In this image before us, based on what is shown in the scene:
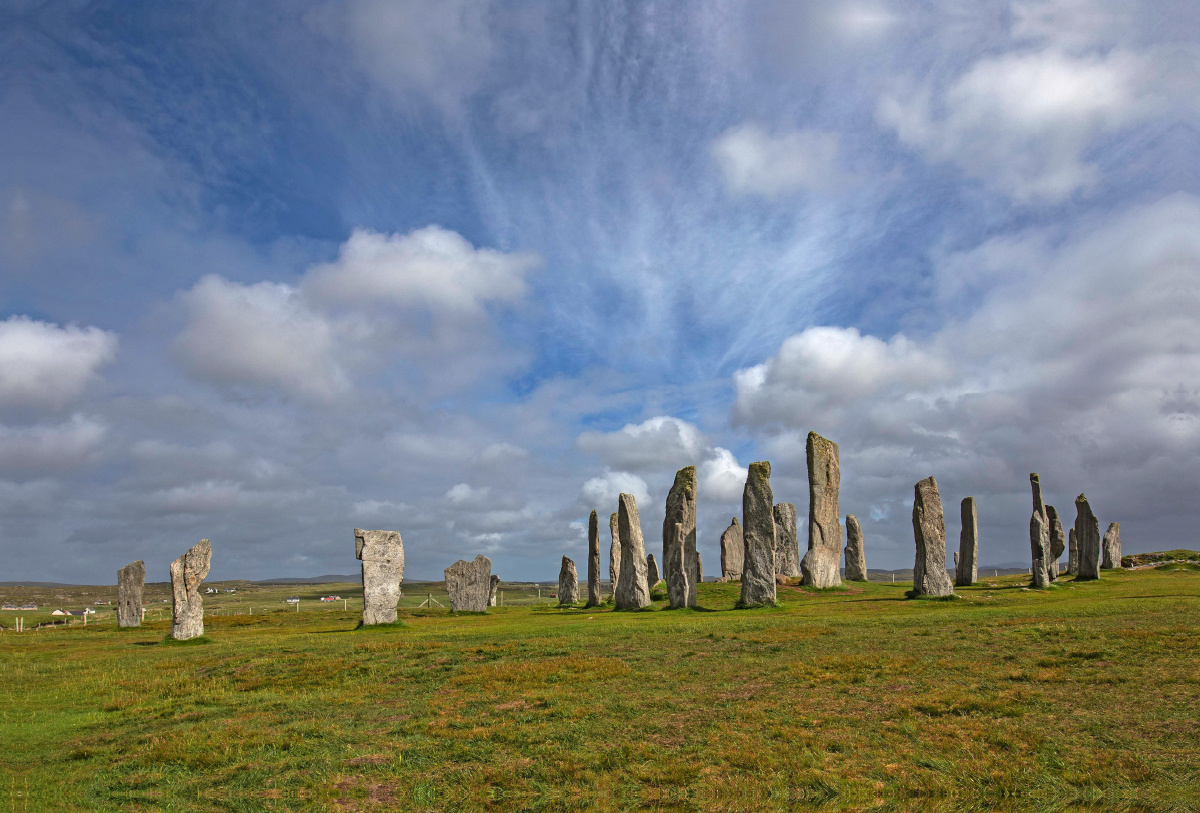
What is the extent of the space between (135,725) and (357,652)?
266 inches

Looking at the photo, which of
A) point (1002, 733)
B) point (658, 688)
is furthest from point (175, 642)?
point (1002, 733)

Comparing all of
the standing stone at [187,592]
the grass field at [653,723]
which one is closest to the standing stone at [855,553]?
the grass field at [653,723]

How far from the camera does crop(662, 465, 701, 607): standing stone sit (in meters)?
28.6

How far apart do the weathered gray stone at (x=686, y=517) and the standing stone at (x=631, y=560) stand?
108 centimetres

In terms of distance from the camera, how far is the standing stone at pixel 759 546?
89.2 ft

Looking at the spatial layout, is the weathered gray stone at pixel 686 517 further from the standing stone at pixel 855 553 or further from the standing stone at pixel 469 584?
the standing stone at pixel 855 553

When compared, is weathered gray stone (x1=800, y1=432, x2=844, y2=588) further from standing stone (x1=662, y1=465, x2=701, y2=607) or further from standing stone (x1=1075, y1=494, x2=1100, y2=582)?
standing stone (x1=1075, y1=494, x2=1100, y2=582)

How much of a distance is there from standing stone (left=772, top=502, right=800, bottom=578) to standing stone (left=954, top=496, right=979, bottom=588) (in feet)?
32.7

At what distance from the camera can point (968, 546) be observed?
3559 centimetres

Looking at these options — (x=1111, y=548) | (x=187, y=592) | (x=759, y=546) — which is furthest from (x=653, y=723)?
(x=1111, y=548)

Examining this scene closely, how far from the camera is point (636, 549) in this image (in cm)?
2961

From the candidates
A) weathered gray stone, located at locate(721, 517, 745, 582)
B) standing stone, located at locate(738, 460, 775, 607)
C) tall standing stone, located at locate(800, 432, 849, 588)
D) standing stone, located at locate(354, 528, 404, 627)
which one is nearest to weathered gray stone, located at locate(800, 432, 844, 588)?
tall standing stone, located at locate(800, 432, 849, 588)

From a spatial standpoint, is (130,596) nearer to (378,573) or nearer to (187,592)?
(187,592)

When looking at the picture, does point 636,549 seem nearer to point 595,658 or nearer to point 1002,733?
point 595,658
